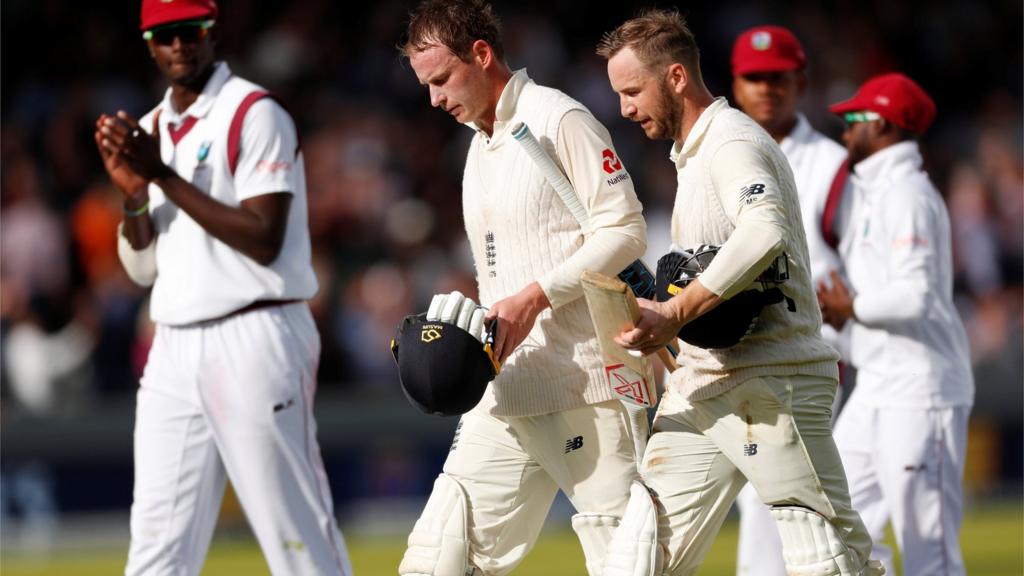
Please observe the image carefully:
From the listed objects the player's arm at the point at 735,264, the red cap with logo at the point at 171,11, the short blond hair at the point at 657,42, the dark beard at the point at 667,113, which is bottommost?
the player's arm at the point at 735,264

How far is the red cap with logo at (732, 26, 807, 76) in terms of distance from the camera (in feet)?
24.0

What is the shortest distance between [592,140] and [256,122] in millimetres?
1563

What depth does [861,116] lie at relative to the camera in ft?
23.7

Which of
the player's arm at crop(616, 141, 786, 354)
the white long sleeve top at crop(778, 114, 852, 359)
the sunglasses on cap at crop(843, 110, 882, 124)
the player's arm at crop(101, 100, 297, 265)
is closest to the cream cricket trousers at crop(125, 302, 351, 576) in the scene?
the player's arm at crop(101, 100, 297, 265)

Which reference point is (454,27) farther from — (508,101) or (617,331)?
(617,331)

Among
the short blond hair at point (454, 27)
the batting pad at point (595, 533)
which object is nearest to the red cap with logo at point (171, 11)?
the short blond hair at point (454, 27)

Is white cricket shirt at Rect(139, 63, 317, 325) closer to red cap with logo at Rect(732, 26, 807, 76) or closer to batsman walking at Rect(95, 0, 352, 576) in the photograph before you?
batsman walking at Rect(95, 0, 352, 576)

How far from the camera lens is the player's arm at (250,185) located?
5.96 m

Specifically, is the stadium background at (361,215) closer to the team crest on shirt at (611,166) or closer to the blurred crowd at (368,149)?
the blurred crowd at (368,149)

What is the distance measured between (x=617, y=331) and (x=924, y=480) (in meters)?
2.53

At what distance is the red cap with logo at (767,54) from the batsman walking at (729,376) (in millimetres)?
2157

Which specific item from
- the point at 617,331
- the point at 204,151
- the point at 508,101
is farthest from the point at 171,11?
the point at 617,331

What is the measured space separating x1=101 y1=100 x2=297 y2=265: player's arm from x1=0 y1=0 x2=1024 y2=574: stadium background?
192 inches

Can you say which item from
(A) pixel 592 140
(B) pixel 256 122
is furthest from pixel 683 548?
(B) pixel 256 122
